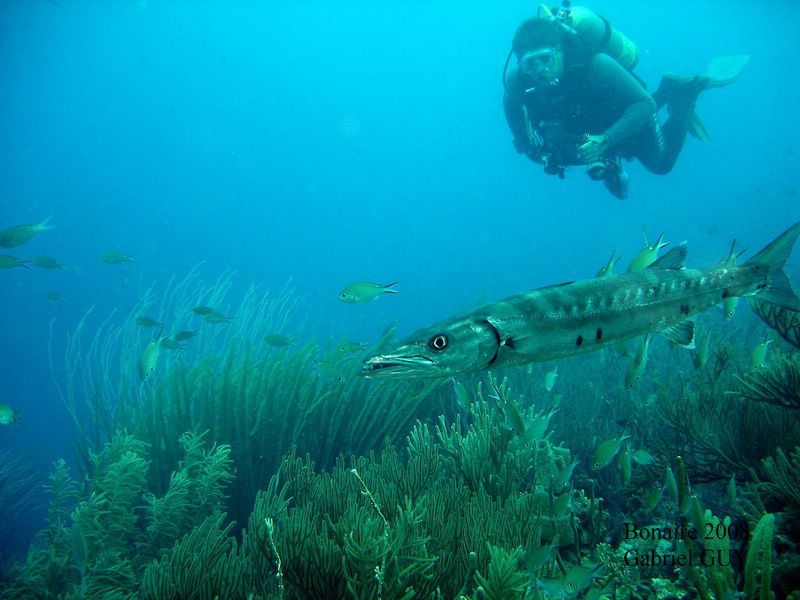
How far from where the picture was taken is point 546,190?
156875 mm

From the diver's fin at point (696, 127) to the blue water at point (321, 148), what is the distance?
160 ft

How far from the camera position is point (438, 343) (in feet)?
6.82

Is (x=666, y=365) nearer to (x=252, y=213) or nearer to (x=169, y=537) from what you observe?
(x=169, y=537)

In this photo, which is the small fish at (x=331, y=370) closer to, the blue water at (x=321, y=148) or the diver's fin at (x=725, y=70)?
the diver's fin at (x=725, y=70)

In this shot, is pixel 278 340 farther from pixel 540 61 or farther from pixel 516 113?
pixel 516 113

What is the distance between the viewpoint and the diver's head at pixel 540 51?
921cm

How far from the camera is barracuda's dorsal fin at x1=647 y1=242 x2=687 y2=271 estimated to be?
9.36 feet

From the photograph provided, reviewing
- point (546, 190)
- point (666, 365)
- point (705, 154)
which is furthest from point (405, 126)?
point (666, 365)

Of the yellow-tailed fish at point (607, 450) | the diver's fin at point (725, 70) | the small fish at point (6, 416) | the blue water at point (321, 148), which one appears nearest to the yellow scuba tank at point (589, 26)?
the diver's fin at point (725, 70)

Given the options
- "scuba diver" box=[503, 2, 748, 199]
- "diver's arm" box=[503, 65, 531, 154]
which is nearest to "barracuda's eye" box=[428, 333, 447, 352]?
"scuba diver" box=[503, 2, 748, 199]

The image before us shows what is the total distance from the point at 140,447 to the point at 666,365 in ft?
31.0

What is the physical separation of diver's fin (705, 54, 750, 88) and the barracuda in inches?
468

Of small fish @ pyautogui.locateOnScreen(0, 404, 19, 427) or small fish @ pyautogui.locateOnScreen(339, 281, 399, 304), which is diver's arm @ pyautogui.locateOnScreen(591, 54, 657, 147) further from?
small fish @ pyautogui.locateOnScreen(0, 404, 19, 427)

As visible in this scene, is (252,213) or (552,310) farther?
(252,213)
